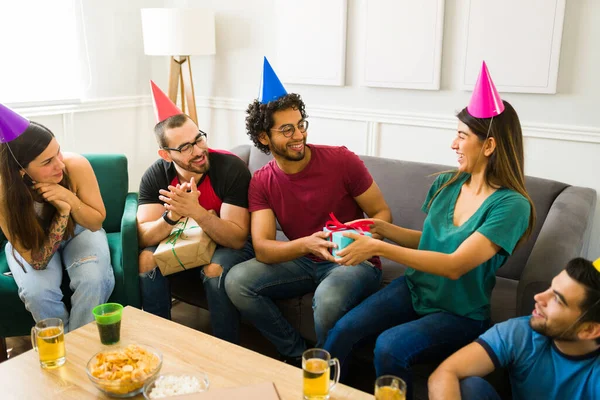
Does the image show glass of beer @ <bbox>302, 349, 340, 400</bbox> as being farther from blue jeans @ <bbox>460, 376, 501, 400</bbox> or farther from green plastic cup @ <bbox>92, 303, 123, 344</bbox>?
green plastic cup @ <bbox>92, 303, 123, 344</bbox>

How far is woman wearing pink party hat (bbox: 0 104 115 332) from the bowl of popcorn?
896 millimetres

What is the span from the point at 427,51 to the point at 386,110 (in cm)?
39

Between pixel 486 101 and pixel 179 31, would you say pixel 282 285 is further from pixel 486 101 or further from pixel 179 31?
pixel 179 31

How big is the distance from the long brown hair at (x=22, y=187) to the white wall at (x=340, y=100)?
4.48 ft

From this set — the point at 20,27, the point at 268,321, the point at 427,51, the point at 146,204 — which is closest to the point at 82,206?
the point at 146,204

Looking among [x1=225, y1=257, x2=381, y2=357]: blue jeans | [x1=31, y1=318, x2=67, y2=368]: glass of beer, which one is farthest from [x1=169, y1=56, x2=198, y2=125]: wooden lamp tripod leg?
[x1=31, y1=318, x2=67, y2=368]: glass of beer

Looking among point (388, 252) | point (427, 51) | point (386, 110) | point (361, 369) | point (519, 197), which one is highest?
point (427, 51)

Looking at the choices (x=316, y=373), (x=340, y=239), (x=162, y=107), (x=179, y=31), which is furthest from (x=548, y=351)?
(x=179, y=31)

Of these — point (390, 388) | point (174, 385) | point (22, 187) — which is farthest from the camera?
point (22, 187)

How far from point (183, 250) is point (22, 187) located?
2.18 ft

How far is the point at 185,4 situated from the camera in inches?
147

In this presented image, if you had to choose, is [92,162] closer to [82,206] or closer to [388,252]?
[82,206]

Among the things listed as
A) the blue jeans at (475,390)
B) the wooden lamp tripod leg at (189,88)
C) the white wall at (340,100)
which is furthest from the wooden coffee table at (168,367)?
the wooden lamp tripod leg at (189,88)

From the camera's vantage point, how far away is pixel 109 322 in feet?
5.08
